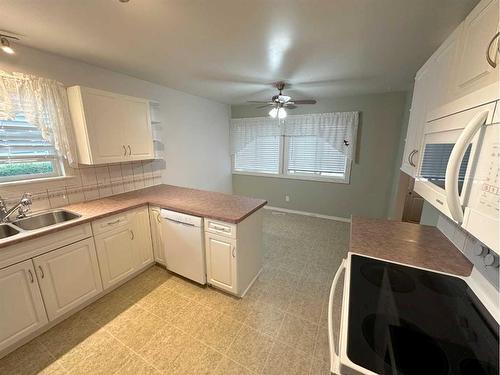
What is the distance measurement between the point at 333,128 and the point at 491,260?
3265 mm

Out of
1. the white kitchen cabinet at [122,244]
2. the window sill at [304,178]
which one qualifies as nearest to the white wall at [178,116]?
the window sill at [304,178]

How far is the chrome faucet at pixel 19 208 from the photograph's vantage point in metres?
1.76

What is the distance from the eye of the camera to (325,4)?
4.17 feet

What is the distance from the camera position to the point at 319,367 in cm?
147

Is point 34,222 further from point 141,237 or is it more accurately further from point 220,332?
point 220,332

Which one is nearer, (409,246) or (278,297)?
(409,246)

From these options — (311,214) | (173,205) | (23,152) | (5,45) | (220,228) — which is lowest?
(311,214)

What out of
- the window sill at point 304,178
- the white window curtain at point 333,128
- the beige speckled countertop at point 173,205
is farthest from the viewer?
the window sill at point 304,178

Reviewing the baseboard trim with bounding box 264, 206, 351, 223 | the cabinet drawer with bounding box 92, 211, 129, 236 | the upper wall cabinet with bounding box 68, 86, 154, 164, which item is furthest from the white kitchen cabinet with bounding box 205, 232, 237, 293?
the baseboard trim with bounding box 264, 206, 351, 223

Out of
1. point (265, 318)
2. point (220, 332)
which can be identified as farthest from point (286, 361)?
point (220, 332)

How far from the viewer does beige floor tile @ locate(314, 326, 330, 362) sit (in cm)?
155

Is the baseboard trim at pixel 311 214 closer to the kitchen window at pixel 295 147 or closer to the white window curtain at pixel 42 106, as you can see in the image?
the kitchen window at pixel 295 147

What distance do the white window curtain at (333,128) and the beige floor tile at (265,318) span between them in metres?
3.01

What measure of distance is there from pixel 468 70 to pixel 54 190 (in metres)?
3.31
